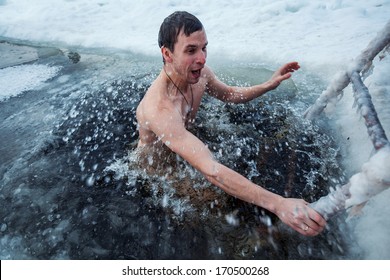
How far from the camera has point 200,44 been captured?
7.54 feet

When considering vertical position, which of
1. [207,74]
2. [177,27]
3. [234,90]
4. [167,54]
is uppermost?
[177,27]

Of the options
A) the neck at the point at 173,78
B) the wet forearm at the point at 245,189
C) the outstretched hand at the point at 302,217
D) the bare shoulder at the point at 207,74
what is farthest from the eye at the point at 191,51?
the outstretched hand at the point at 302,217

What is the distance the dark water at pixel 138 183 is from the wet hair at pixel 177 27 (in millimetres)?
1198

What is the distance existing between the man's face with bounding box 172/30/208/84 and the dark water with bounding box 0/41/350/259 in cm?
96

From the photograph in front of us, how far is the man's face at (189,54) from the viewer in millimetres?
2254

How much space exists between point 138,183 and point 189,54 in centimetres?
139

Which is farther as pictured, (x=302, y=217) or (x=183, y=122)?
(x=183, y=122)

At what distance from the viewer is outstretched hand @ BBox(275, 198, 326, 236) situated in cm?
169

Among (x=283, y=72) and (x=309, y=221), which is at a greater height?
(x=283, y=72)

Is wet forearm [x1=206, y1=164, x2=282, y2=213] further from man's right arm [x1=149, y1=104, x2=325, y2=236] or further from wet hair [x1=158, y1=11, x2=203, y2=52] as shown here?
wet hair [x1=158, y1=11, x2=203, y2=52]

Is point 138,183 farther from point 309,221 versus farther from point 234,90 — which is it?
point 309,221

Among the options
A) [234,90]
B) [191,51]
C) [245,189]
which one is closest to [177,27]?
[191,51]

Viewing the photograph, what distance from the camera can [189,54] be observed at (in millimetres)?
2299

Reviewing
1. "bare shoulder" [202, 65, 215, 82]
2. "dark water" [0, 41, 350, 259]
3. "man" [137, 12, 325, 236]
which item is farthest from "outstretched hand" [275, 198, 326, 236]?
"bare shoulder" [202, 65, 215, 82]
